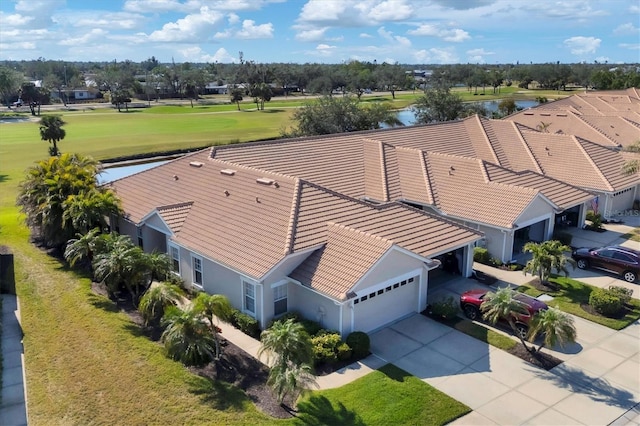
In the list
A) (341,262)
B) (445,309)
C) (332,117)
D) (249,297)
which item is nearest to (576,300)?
(445,309)

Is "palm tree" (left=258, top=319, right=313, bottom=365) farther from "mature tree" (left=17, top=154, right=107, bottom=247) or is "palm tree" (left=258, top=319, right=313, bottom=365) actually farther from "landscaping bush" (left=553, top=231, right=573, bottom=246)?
"landscaping bush" (left=553, top=231, right=573, bottom=246)

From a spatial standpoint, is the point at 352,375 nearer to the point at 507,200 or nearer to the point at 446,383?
the point at 446,383

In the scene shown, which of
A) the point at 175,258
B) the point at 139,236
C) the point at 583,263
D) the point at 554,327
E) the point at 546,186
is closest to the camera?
the point at 554,327

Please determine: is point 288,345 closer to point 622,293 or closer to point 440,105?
point 622,293

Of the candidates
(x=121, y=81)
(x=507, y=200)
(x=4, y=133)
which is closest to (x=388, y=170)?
(x=507, y=200)

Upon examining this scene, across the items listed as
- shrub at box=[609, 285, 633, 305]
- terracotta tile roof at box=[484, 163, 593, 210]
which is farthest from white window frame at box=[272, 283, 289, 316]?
terracotta tile roof at box=[484, 163, 593, 210]

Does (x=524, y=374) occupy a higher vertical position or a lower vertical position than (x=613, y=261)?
lower

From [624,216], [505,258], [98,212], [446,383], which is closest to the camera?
[446,383]
